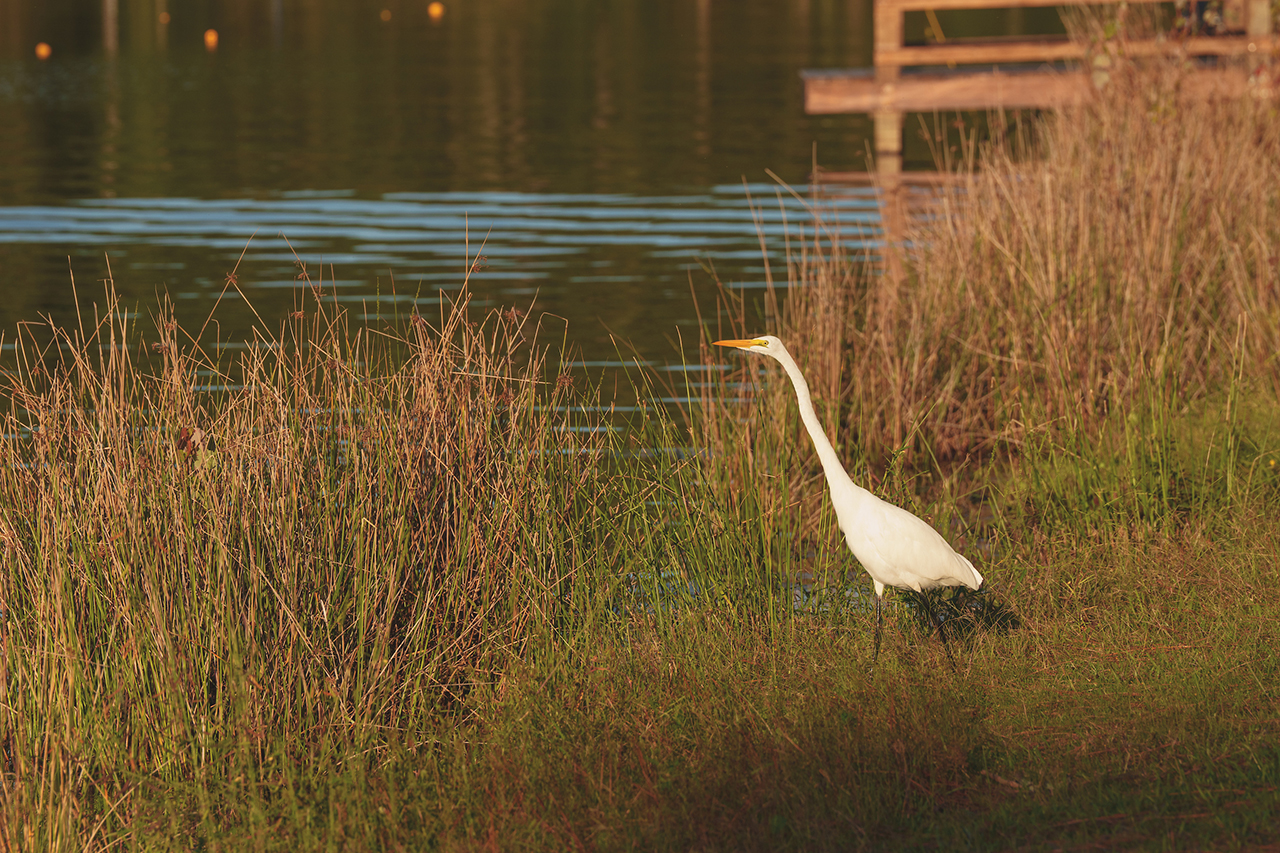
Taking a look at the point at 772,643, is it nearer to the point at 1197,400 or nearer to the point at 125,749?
the point at 125,749

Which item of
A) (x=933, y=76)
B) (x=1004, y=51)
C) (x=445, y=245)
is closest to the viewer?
(x=445, y=245)

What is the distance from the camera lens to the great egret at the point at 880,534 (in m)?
4.53

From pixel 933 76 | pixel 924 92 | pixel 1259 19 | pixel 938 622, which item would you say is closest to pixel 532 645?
pixel 938 622

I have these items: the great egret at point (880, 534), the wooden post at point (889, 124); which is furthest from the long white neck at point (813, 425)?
the wooden post at point (889, 124)

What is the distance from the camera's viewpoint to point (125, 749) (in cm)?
421

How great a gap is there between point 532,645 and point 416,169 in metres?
16.1

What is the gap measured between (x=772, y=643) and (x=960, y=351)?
136 inches

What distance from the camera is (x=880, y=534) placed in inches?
179

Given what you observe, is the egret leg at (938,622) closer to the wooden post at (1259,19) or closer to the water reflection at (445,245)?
the water reflection at (445,245)

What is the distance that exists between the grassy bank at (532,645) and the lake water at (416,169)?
62cm

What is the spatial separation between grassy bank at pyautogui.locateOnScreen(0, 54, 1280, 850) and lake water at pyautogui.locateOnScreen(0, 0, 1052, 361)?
24.4 inches

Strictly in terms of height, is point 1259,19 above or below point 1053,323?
above

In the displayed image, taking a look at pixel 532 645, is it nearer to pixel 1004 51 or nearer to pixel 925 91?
pixel 925 91

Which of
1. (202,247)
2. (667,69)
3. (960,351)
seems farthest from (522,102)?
(960,351)
